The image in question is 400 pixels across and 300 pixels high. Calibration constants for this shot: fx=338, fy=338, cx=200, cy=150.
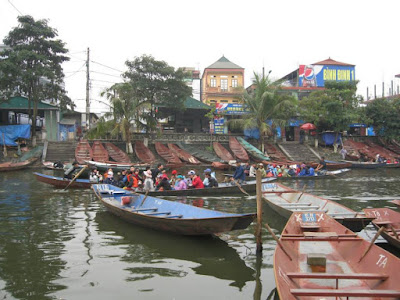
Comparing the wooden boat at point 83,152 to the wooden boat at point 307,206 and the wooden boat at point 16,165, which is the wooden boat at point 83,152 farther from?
the wooden boat at point 307,206

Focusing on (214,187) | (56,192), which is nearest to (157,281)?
(214,187)

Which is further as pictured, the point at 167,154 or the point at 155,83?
the point at 155,83

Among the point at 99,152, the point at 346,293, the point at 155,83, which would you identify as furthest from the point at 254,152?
the point at 346,293

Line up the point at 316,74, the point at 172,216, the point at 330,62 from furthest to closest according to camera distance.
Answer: the point at 330,62
the point at 316,74
the point at 172,216

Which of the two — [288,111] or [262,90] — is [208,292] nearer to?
[262,90]

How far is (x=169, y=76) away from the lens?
30375mm

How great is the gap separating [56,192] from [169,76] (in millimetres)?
17875

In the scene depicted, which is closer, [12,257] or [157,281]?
[157,281]

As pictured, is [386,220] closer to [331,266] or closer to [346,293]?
[331,266]

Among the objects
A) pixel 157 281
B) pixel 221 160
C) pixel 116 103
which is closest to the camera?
pixel 157 281

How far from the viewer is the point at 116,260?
689 cm

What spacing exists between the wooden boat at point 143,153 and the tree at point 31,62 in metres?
7.79

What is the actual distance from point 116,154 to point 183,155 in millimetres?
5534

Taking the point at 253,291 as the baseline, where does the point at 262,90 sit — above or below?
above
